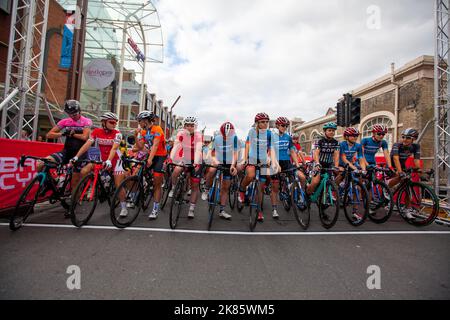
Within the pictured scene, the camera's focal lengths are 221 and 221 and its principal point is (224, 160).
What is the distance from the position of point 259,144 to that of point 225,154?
0.73 m

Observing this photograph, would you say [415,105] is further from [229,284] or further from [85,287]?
[85,287]

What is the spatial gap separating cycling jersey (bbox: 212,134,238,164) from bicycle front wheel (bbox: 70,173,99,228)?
2.35 m

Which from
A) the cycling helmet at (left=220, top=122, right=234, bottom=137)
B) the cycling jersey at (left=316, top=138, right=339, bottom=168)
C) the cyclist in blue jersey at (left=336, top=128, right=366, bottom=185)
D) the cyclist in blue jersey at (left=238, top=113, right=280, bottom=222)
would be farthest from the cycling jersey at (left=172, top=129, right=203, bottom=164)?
the cyclist in blue jersey at (left=336, top=128, right=366, bottom=185)

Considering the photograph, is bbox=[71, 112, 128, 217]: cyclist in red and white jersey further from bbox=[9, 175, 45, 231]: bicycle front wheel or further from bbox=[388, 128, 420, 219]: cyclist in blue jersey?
bbox=[388, 128, 420, 219]: cyclist in blue jersey

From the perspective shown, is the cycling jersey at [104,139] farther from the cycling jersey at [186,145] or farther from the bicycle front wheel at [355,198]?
the bicycle front wheel at [355,198]

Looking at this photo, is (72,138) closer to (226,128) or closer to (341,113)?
(226,128)

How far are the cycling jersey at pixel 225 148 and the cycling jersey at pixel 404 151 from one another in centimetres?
382

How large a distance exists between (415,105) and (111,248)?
17.5 metres

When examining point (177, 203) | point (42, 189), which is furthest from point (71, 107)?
point (177, 203)

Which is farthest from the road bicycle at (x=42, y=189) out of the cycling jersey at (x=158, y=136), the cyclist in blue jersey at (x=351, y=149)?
the cyclist in blue jersey at (x=351, y=149)

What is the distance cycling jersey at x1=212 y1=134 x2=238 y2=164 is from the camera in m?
4.56

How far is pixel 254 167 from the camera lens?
14.5 feet

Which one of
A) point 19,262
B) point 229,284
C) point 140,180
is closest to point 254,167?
point 140,180

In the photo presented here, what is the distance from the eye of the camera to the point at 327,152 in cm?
483
